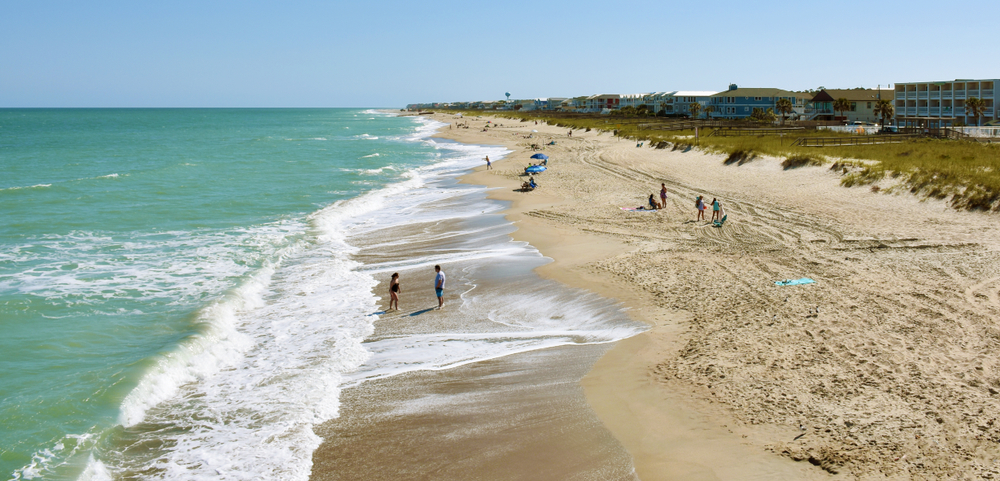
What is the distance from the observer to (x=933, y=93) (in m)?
74.6

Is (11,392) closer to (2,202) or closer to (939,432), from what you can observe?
(939,432)

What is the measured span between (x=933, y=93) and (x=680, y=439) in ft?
276

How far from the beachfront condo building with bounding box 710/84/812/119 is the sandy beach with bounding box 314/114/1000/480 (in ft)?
280

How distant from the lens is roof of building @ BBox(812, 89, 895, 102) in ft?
283

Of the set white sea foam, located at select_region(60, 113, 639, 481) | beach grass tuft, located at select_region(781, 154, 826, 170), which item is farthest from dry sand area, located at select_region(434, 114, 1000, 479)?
beach grass tuft, located at select_region(781, 154, 826, 170)

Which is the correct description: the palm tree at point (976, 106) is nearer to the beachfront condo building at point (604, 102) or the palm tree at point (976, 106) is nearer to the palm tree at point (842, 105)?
the palm tree at point (842, 105)

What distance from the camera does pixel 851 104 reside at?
278ft

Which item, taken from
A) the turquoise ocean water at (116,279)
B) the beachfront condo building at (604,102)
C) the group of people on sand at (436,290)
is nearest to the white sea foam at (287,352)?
the turquoise ocean water at (116,279)

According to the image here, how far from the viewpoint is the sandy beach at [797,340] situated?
778cm

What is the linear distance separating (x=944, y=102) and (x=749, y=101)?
110 feet

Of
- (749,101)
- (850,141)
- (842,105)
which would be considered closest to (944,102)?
(842,105)

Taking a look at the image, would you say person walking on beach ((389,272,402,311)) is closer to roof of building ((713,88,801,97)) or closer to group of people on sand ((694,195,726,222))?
group of people on sand ((694,195,726,222))

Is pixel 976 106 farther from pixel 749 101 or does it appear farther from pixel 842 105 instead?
pixel 749 101

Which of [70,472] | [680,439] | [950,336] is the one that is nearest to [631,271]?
[950,336]
